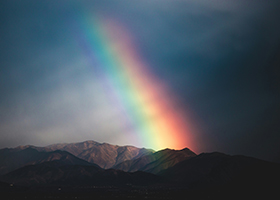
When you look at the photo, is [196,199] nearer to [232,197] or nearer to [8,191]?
[232,197]

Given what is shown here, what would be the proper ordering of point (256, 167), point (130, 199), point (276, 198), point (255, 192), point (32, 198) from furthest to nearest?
point (256, 167) → point (32, 198) → point (130, 199) → point (255, 192) → point (276, 198)

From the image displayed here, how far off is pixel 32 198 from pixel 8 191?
41.1 meters

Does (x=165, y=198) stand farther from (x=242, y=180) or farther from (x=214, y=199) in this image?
(x=242, y=180)

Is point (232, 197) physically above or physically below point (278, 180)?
below

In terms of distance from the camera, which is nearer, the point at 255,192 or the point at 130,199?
the point at 255,192

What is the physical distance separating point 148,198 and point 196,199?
1208 inches

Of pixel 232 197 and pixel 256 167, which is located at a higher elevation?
pixel 256 167

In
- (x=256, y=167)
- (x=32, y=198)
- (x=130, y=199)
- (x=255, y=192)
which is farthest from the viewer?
(x=256, y=167)

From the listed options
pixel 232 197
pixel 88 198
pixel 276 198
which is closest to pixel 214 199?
pixel 232 197

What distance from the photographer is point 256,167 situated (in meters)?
182

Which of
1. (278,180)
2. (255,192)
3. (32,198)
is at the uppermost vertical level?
(278,180)

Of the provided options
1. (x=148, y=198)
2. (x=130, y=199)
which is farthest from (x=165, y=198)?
(x=130, y=199)

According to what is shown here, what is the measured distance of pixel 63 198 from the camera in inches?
6560

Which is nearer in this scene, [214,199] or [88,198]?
[214,199]
